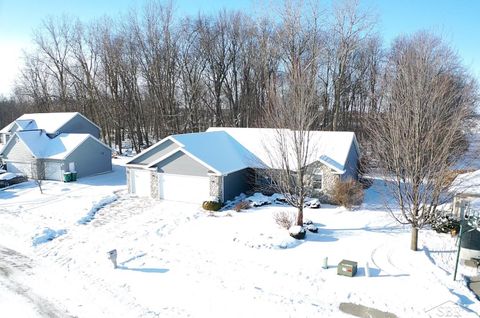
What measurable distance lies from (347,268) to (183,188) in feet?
43.0

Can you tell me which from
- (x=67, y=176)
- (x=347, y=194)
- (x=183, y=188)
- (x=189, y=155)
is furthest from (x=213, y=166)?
(x=67, y=176)

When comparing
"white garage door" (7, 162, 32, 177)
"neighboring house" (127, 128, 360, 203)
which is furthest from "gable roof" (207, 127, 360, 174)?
"white garage door" (7, 162, 32, 177)

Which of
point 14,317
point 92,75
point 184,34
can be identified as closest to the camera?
point 14,317

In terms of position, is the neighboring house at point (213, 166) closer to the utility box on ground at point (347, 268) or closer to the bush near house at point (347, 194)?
the bush near house at point (347, 194)

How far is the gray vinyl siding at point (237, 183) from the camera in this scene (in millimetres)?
22000

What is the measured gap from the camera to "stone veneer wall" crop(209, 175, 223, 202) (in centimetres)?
2130

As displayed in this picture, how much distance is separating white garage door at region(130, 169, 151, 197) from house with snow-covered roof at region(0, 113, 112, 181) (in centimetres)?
846

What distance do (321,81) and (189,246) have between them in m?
30.3

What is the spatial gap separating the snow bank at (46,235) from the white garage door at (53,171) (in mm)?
13184

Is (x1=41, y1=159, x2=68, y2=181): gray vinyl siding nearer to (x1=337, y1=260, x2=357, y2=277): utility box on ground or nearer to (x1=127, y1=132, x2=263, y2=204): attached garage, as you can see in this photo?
(x1=127, y1=132, x2=263, y2=204): attached garage

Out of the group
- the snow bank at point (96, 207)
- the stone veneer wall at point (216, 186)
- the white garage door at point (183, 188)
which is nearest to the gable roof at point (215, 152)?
the stone veneer wall at point (216, 186)

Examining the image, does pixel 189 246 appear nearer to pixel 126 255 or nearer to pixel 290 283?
pixel 126 255

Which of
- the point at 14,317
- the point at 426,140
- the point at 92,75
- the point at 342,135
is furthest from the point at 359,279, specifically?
Answer: the point at 92,75

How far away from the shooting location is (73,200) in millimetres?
22828
